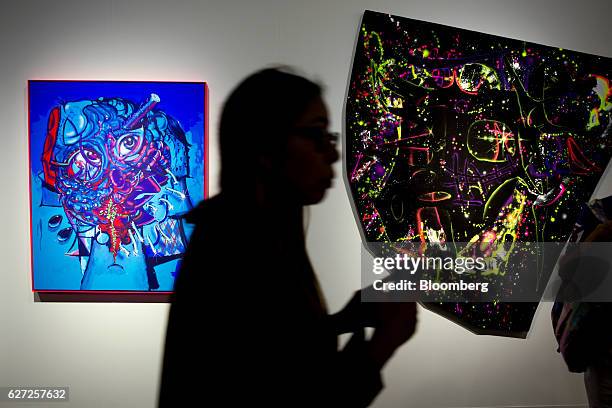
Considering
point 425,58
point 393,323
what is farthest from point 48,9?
point 393,323

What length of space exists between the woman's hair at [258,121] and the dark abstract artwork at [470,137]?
125 cm

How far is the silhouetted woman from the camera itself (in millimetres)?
636

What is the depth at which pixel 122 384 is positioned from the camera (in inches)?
79.0

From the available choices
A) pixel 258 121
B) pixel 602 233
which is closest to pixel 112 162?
pixel 258 121

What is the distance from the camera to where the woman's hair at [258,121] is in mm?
705

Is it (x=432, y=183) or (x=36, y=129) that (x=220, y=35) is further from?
(x=432, y=183)

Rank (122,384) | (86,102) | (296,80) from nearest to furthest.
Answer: (296,80) → (86,102) → (122,384)

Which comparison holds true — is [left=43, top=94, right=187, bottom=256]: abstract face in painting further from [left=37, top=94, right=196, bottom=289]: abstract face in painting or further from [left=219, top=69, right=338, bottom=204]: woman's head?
[left=219, top=69, right=338, bottom=204]: woman's head

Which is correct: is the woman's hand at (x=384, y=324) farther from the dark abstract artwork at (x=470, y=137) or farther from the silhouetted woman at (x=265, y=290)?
the dark abstract artwork at (x=470, y=137)

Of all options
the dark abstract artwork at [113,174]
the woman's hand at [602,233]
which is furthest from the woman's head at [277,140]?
the dark abstract artwork at [113,174]

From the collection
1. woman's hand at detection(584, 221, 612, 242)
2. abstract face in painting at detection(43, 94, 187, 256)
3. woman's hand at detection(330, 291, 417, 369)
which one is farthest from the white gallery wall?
woman's hand at detection(330, 291, 417, 369)

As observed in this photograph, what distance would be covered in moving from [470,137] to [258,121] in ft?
5.11

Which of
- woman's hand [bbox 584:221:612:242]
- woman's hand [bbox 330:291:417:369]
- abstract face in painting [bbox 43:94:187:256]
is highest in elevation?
abstract face in painting [bbox 43:94:187:256]

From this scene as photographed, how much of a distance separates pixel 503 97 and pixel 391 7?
0.69m
